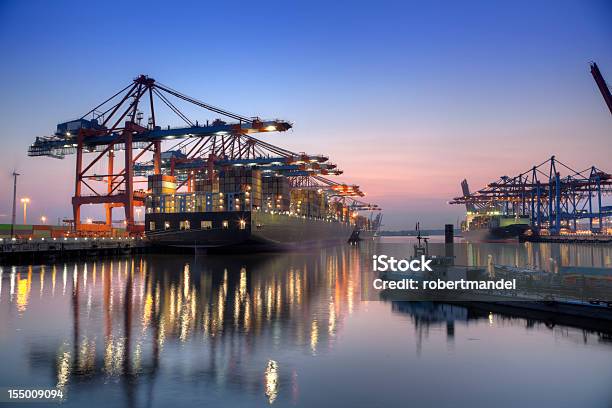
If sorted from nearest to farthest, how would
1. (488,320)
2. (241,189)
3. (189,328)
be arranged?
1. (189,328)
2. (488,320)
3. (241,189)

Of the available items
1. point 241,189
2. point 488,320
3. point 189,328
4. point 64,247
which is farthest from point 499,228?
point 189,328

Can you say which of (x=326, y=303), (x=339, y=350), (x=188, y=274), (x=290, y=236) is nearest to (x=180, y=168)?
(x=290, y=236)

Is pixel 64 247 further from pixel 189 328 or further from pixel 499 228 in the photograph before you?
pixel 499 228

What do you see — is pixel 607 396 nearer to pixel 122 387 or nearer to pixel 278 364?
pixel 278 364

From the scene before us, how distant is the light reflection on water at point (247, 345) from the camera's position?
1473 centimetres

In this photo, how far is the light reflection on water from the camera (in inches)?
580

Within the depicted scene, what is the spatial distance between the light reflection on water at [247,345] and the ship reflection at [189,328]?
0.07 meters

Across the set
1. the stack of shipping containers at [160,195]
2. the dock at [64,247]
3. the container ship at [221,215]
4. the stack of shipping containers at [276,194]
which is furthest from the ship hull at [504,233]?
the dock at [64,247]

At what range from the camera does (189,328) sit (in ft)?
75.9

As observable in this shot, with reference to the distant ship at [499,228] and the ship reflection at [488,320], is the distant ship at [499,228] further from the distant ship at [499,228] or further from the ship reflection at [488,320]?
the ship reflection at [488,320]

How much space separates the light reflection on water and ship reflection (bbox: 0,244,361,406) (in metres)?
0.07

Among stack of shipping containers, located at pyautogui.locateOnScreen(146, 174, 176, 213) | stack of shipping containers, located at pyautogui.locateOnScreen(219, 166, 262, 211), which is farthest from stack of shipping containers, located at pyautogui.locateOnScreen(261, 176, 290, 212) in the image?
stack of shipping containers, located at pyautogui.locateOnScreen(146, 174, 176, 213)

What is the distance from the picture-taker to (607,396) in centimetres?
1524

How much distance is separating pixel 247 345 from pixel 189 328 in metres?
4.47
